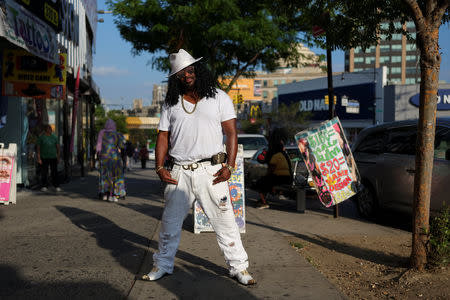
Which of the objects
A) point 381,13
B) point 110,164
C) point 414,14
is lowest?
point 110,164

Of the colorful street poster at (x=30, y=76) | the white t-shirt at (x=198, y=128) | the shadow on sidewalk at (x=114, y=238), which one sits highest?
the colorful street poster at (x=30, y=76)

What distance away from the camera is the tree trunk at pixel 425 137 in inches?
176

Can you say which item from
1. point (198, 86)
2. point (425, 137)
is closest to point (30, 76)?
point (198, 86)

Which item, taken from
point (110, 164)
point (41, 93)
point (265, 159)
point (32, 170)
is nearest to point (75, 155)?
point (32, 170)

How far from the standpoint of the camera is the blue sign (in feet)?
146

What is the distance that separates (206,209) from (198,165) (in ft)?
1.26

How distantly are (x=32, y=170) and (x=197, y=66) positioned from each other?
10.4m

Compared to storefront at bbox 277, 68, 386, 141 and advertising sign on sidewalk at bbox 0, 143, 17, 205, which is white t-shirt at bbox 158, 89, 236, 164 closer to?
advertising sign on sidewalk at bbox 0, 143, 17, 205

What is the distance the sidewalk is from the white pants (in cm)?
30

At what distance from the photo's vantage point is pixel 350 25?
6641mm

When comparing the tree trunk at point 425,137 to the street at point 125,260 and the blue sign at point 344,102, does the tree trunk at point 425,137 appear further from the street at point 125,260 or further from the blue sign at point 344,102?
the blue sign at point 344,102

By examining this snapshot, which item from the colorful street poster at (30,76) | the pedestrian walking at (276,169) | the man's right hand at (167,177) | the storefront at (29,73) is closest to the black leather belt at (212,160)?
the man's right hand at (167,177)

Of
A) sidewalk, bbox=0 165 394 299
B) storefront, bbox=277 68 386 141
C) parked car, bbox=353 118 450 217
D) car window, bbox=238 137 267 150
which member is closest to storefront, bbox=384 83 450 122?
storefront, bbox=277 68 386 141

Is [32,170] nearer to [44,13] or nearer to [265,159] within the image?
[44,13]
